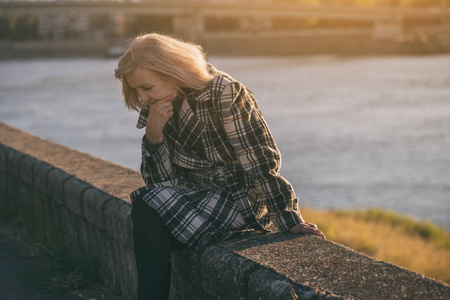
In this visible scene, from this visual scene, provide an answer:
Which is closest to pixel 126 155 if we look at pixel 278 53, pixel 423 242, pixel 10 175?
pixel 423 242

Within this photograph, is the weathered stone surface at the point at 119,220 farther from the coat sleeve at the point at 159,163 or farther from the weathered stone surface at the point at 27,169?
the weathered stone surface at the point at 27,169

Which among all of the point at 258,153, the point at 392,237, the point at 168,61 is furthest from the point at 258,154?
the point at 392,237

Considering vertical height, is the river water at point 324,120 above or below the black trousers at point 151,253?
below

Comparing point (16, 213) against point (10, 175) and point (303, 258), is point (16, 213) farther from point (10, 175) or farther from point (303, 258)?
point (303, 258)

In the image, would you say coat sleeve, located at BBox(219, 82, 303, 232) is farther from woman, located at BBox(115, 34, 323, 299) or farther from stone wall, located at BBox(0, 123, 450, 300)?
stone wall, located at BBox(0, 123, 450, 300)

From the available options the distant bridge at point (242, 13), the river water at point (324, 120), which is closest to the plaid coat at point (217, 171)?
the river water at point (324, 120)

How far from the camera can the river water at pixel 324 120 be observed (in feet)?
58.2

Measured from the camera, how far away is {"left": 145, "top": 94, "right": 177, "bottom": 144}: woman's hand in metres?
2.06

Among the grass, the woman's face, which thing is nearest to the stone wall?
the woman's face

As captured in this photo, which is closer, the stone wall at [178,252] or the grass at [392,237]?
the stone wall at [178,252]

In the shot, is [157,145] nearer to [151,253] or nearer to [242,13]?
[151,253]

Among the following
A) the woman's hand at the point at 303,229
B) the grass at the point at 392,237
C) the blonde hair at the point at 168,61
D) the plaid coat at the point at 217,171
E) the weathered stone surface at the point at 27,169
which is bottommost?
the grass at the point at 392,237

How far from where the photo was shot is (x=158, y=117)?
205 centimetres

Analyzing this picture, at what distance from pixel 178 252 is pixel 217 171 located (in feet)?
1.04
